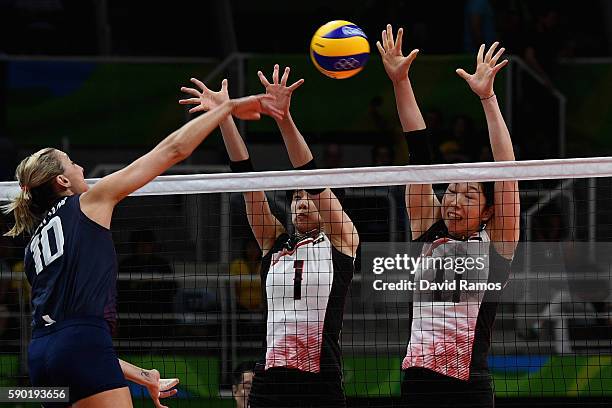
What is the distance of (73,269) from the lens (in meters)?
5.51

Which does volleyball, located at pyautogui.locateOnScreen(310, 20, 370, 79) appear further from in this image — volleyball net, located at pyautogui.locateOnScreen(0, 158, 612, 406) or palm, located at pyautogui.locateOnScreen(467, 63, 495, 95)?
volleyball net, located at pyautogui.locateOnScreen(0, 158, 612, 406)

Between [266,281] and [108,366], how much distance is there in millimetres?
1944

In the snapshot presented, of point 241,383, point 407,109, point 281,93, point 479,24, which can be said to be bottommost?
point 241,383

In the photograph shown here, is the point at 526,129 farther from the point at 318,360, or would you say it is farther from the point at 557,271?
the point at 318,360

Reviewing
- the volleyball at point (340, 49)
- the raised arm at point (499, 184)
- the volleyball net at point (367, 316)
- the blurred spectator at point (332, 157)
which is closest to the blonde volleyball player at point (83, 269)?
the raised arm at point (499, 184)

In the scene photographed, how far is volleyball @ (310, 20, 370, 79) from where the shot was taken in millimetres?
7543

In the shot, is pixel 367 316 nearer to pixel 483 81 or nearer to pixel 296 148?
pixel 296 148

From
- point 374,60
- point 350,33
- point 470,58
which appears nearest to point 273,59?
point 374,60

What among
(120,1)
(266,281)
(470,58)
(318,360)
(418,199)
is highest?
(120,1)

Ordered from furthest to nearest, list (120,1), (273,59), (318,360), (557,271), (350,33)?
(120,1) → (273,59) → (557,271) → (350,33) → (318,360)

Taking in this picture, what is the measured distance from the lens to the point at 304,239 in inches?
287

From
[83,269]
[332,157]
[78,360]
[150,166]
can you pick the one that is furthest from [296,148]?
[332,157]

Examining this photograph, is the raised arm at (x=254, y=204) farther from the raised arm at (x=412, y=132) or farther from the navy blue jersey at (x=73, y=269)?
the navy blue jersey at (x=73, y=269)

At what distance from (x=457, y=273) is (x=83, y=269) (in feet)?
7.72
